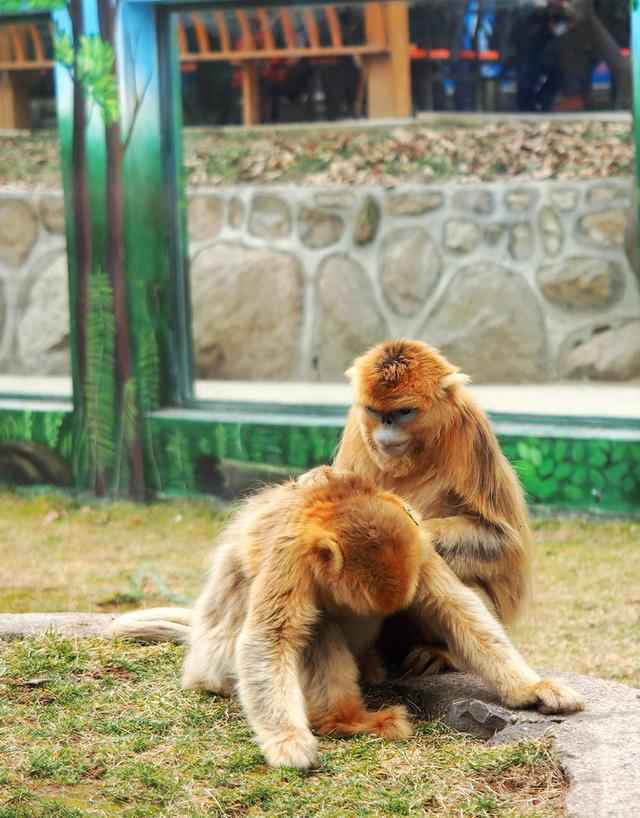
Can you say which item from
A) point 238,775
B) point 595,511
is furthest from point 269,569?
point 595,511

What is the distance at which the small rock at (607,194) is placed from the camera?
856 centimetres

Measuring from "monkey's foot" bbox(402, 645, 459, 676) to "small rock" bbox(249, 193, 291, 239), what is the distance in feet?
16.2

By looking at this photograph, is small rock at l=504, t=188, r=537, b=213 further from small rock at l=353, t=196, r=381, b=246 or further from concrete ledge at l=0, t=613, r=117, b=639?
concrete ledge at l=0, t=613, r=117, b=639

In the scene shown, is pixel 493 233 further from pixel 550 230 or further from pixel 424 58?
pixel 424 58

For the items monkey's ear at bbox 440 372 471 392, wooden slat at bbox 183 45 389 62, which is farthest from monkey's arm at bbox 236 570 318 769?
wooden slat at bbox 183 45 389 62

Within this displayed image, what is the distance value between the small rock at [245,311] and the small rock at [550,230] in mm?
1655

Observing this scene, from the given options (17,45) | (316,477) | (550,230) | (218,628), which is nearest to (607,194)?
(550,230)

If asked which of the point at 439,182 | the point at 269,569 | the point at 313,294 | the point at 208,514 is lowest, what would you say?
the point at 208,514

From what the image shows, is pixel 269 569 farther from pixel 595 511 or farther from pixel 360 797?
pixel 595 511

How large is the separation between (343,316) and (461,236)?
95cm

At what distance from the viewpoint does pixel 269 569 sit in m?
4.28

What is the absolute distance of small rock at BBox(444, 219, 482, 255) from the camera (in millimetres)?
9023

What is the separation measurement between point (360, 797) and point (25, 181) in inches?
283

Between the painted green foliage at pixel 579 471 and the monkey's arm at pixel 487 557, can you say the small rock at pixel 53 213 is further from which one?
the monkey's arm at pixel 487 557
